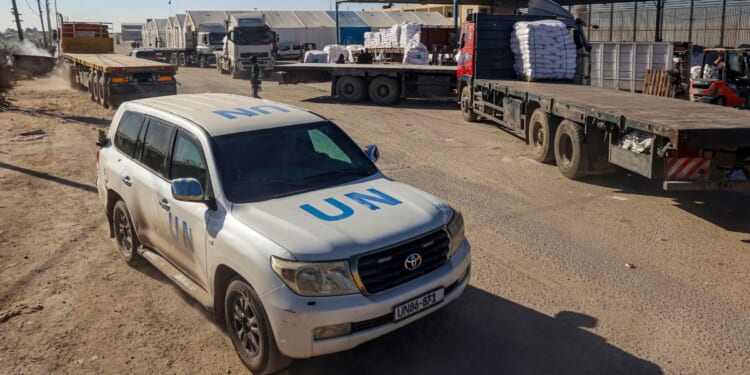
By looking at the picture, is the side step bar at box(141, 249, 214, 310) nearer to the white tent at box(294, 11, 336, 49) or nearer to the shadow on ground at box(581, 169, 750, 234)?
the shadow on ground at box(581, 169, 750, 234)

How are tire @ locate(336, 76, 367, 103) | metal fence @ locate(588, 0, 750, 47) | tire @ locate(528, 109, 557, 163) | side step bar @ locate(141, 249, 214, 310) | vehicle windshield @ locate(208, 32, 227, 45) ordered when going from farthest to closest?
vehicle windshield @ locate(208, 32, 227, 45), metal fence @ locate(588, 0, 750, 47), tire @ locate(336, 76, 367, 103), tire @ locate(528, 109, 557, 163), side step bar @ locate(141, 249, 214, 310)

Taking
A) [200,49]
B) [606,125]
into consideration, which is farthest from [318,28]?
[606,125]

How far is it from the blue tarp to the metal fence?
795 inches

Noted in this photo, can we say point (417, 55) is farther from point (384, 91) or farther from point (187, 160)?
point (187, 160)

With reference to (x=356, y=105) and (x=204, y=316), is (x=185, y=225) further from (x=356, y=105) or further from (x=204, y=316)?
(x=356, y=105)

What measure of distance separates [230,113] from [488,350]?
297 centimetres

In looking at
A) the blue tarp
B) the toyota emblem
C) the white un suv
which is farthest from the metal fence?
the toyota emblem

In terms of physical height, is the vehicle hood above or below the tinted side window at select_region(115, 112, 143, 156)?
below

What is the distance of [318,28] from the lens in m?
56.7

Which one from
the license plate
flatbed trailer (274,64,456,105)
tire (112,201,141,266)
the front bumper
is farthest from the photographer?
flatbed trailer (274,64,456,105)

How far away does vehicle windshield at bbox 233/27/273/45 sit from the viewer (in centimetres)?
3362

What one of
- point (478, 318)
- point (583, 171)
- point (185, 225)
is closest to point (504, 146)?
point (583, 171)

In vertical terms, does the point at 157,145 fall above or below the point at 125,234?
above

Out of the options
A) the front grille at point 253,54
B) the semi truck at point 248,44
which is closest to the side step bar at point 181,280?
the semi truck at point 248,44
